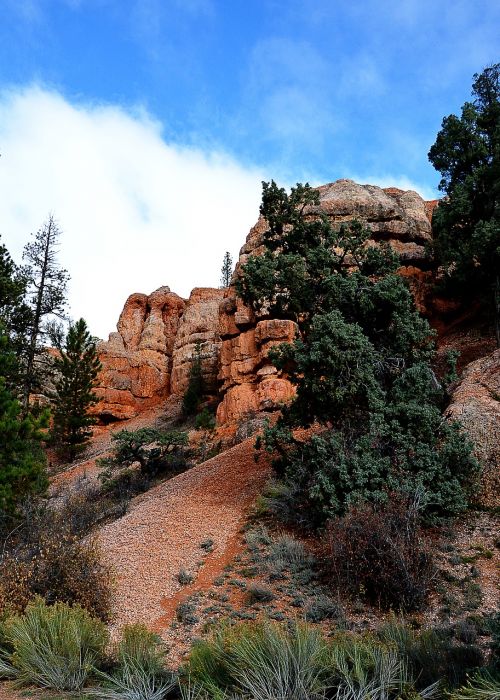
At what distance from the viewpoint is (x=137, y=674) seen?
6.98 meters

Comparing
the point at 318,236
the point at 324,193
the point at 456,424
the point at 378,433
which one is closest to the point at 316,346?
the point at 378,433

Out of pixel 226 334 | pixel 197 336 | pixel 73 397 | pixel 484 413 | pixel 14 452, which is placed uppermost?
pixel 197 336

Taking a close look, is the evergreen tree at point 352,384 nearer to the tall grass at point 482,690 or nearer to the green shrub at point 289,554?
the green shrub at point 289,554


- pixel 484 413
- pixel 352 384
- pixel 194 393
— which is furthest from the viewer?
pixel 194 393

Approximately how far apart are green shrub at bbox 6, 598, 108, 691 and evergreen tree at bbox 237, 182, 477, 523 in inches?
213

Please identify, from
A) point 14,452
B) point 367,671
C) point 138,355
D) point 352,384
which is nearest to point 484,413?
point 352,384

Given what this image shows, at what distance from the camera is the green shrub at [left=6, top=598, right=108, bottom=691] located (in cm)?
747

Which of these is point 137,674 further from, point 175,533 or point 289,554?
point 175,533

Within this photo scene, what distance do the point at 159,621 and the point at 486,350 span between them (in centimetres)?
1685

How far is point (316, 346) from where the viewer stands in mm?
13531

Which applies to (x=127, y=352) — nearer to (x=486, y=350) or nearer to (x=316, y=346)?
(x=486, y=350)

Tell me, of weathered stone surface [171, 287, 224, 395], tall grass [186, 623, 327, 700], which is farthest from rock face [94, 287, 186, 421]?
tall grass [186, 623, 327, 700]

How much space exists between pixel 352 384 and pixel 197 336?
27.9 meters

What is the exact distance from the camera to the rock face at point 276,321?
25.8 meters
